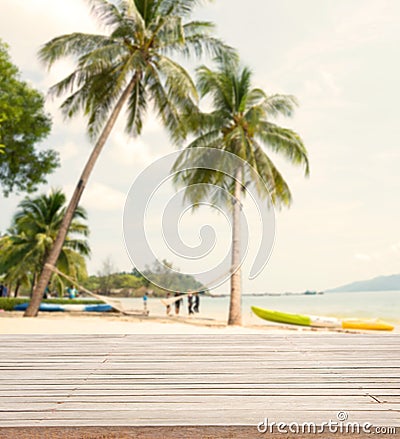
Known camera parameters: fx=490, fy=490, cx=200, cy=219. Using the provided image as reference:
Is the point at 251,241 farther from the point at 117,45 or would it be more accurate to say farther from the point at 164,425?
the point at 117,45

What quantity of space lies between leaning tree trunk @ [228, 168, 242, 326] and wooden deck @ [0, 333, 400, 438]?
10865 mm

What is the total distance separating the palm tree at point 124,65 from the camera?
12641 mm

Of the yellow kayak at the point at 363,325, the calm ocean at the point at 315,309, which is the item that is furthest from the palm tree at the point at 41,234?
the yellow kayak at the point at 363,325

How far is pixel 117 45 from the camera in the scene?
1249 centimetres

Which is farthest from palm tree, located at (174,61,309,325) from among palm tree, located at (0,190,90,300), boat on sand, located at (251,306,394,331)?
palm tree, located at (0,190,90,300)

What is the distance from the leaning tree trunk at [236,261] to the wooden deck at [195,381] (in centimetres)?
1087

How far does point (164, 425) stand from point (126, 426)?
4.9 inches

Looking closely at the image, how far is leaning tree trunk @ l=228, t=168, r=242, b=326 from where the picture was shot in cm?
1384

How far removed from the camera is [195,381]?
204 centimetres

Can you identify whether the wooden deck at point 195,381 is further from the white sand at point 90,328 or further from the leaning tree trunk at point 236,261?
the leaning tree trunk at point 236,261

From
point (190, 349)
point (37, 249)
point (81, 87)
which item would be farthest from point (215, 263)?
point (37, 249)

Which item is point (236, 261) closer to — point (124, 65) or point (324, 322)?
point (324, 322)

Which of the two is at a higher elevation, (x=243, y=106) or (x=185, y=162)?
(x=243, y=106)

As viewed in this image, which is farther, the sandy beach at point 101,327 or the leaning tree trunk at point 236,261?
the leaning tree trunk at point 236,261
